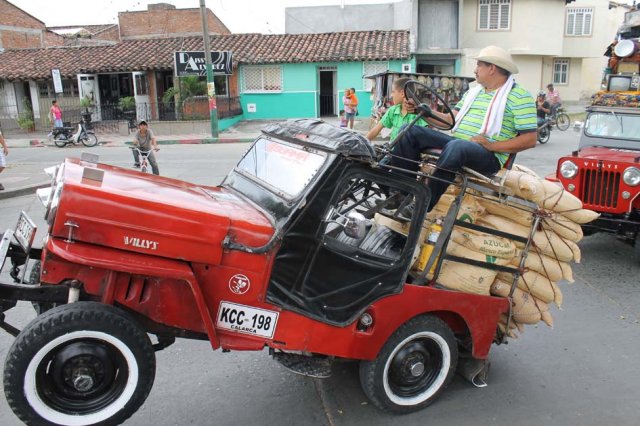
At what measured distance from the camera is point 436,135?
3762 millimetres

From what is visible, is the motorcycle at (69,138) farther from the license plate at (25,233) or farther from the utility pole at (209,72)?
the license plate at (25,233)

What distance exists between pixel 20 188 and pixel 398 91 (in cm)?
873

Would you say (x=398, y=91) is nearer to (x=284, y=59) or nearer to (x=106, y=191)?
(x=106, y=191)

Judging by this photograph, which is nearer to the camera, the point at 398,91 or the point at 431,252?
the point at 431,252

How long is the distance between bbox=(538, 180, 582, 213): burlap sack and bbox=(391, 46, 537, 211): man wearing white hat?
340 mm

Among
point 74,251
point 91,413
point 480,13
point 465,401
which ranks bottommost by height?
point 465,401

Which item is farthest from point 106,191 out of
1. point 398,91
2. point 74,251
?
point 398,91

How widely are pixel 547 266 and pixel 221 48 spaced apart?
2662 centimetres

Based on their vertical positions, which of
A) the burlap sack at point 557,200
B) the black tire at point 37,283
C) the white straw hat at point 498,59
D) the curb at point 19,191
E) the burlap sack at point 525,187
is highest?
the white straw hat at point 498,59

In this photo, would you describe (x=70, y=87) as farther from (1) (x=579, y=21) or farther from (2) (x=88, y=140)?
(1) (x=579, y=21)

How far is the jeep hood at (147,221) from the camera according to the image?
2.66 metres

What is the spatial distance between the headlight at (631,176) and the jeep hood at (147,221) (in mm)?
5189

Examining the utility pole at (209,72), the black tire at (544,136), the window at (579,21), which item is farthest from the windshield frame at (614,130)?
the window at (579,21)

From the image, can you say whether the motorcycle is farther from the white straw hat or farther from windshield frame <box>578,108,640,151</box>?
the white straw hat
